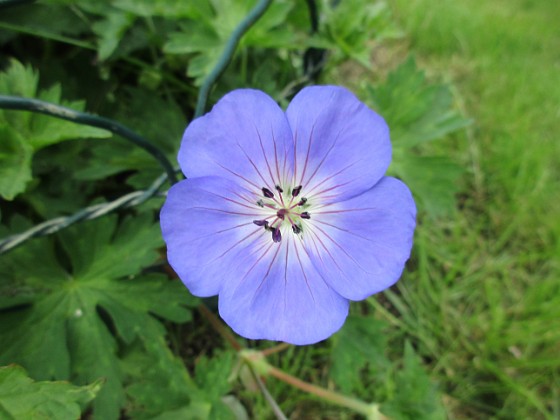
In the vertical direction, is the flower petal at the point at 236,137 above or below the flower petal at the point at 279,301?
above

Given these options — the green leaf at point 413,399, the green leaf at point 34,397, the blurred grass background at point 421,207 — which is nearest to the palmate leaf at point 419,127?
the blurred grass background at point 421,207

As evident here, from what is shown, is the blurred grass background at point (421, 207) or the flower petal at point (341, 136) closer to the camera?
the flower petal at point (341, 136)

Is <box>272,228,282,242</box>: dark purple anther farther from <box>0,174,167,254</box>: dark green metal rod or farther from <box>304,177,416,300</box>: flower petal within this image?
<box>0,174,167,254</box>: dark green metal rod

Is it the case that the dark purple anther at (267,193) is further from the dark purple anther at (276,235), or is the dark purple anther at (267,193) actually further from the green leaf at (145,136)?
the green leaf at (145,136)

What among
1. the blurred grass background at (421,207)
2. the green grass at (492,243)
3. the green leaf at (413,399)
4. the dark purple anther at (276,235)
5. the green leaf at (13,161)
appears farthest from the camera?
the green grass at (492,243)

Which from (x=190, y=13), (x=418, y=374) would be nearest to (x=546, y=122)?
(x=418, y=374)

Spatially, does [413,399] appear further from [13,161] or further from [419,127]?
[13,161]

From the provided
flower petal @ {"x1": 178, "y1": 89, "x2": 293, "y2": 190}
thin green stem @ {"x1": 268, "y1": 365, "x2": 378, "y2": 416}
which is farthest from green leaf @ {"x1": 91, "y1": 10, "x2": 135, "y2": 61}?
thin green stem @ {"x1": 268, "y1": 365, "x2": 378, "y2": 416}
